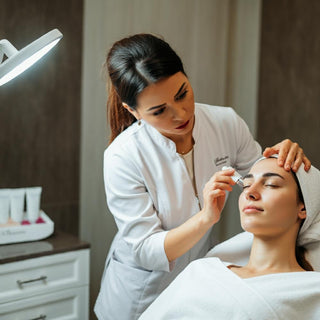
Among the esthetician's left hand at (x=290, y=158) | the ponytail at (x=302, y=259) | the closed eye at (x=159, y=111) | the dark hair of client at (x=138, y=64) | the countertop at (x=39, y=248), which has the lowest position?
the countertop at (x=39, y=248)

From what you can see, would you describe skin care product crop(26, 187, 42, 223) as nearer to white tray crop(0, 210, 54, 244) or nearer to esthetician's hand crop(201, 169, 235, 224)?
white tray crop(0, 210, 54, 244)

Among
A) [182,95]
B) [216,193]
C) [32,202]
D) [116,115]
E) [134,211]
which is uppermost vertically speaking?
[182,95]

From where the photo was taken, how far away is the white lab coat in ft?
4.54

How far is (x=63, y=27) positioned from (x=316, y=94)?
1.43 m

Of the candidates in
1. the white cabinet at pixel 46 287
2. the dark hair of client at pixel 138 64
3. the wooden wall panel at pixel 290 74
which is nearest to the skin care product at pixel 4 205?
the white cabinet at pixel 46 287

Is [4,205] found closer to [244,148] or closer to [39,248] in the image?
[39,248]

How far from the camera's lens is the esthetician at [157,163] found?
1250mm

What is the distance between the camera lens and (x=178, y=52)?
8.87 ft

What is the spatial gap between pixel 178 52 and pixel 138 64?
152 centimetres

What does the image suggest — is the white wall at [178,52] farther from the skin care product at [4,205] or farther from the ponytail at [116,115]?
the ponytail at [116,115]

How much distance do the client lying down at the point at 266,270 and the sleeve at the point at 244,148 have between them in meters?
0.22

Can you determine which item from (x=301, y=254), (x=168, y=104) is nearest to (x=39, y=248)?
(x=168, y=104)

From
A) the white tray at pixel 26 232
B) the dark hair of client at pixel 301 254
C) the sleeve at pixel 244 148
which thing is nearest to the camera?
the dark hair of client at pixel 301 254

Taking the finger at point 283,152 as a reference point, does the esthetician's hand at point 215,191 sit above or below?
below
